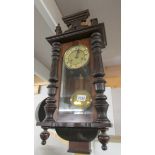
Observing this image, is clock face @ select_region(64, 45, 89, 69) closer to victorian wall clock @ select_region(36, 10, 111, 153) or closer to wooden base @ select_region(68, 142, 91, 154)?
victorian wall clock @ select_region(36, 10, 111, 153)

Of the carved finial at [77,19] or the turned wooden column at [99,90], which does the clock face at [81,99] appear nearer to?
the turned wooden column at [99,90]


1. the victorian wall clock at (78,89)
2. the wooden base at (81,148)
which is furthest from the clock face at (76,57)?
the wooden base at (81,148)

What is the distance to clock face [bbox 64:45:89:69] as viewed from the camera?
31.1 inches

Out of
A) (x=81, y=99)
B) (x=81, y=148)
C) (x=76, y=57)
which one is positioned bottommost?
(x=81, y=148)

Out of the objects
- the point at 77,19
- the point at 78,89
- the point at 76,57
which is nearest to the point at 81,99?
the point at 78,89

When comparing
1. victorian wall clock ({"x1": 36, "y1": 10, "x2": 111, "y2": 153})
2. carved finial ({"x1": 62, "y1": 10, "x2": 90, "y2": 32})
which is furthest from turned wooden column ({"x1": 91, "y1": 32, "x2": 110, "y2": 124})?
carved finial ({"x1": 62, "y1": 10, "x2": 90, "y2": 32})

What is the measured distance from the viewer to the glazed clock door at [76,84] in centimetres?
70

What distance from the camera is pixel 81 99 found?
725mm

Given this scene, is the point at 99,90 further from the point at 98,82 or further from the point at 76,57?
the point at 76,57

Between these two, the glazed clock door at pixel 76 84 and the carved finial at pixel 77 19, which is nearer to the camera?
the glazed clock door at pixel 76 84

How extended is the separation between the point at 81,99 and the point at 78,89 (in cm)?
5
